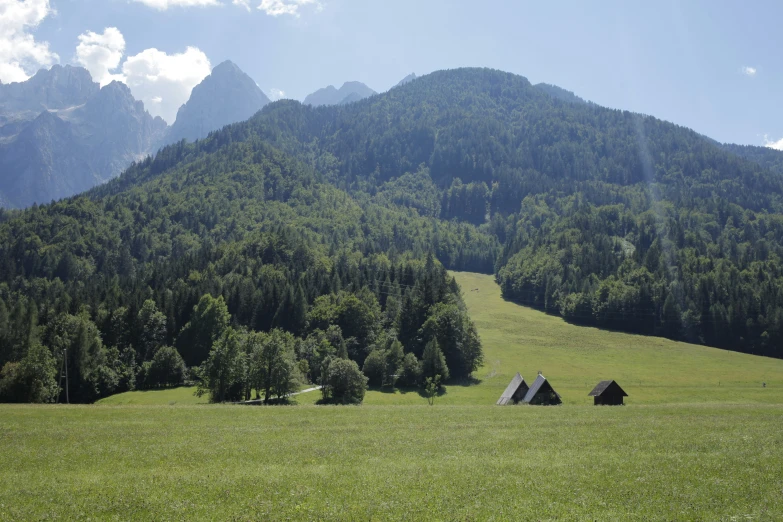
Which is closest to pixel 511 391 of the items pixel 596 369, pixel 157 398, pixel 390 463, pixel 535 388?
pixel 535 388

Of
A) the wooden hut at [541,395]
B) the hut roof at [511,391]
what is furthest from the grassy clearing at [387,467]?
the hut roof at [511,391]

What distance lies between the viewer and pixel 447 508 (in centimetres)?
2047

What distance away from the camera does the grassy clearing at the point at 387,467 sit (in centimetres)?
2045

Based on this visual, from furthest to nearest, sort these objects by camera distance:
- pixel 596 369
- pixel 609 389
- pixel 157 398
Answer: pixel 596 369 → pixel 157 398 → pixel 609 389

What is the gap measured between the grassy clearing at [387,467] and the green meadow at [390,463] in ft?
0.35

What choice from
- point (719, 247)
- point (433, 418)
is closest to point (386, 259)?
point (719, 247)

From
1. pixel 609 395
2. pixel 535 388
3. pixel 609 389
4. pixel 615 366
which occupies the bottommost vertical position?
pixel 615 366

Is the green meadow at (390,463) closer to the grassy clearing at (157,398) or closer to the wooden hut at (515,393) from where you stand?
the wooden hut at (515,393)

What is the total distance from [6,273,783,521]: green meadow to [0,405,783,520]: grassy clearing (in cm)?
11

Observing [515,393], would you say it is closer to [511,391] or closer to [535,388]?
[511,391]

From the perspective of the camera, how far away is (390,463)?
27.7 metres

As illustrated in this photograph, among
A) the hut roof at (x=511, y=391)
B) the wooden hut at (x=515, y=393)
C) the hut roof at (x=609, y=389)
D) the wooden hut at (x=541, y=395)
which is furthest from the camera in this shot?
the hut roof at (x=511, y=391)

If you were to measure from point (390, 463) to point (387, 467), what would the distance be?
851 millimetres

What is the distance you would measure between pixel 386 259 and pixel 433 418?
145876 mm
